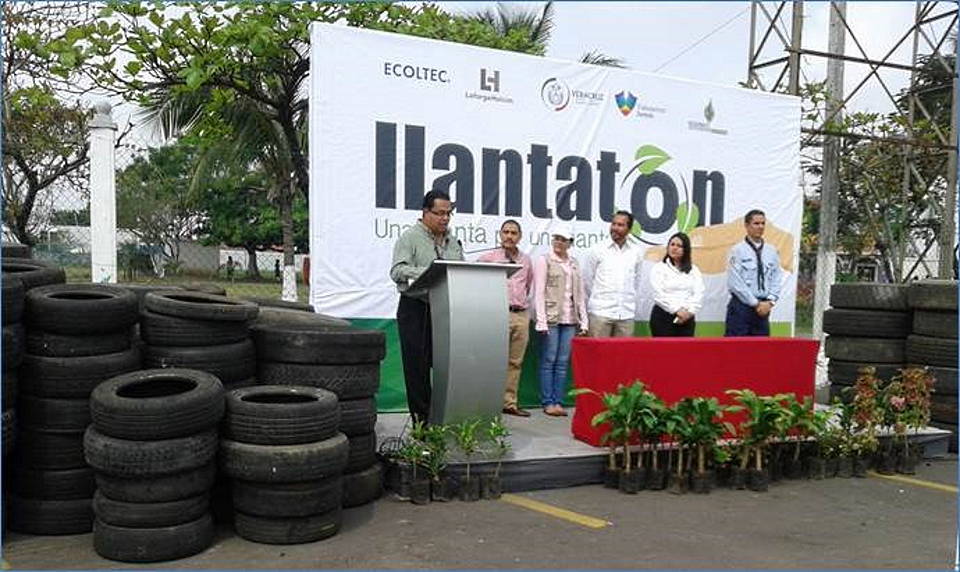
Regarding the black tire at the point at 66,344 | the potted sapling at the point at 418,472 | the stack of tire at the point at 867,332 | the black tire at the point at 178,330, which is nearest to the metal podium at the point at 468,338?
the potted sapling at the point at 418,472

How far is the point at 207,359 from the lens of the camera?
4.55 meters

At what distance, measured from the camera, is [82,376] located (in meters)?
4.28

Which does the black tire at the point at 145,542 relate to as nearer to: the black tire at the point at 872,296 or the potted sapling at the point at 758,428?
the potted sapling at the point at 758,428

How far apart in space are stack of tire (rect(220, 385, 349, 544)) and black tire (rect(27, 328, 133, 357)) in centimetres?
82

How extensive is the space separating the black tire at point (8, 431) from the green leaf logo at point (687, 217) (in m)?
6.34

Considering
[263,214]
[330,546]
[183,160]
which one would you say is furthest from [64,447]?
[263,214]

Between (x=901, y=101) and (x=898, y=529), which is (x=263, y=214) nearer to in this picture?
(x=901, y=101)

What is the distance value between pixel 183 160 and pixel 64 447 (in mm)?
16226

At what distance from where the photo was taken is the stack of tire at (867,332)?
7.84m

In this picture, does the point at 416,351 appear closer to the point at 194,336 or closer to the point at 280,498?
the point at 194,336

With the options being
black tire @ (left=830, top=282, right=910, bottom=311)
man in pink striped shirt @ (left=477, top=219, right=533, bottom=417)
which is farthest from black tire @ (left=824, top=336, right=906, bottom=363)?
man in pink striped shirt @ (left=477, top=219, right=533, bottom=417)

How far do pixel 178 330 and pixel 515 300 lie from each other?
10.5ft

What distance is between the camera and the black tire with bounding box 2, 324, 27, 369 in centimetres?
404

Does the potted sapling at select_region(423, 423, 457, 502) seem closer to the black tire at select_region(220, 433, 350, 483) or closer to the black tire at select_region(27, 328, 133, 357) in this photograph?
the black tire at select_region(220, 433, 350, 483)
